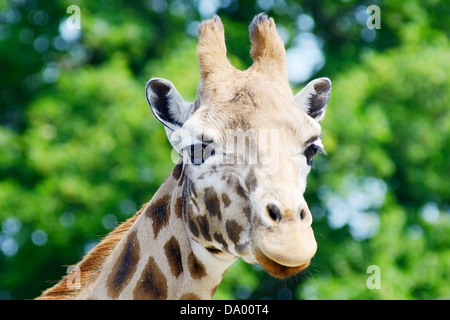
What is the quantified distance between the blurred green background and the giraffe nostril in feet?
33.2

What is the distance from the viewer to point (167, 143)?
15531mm

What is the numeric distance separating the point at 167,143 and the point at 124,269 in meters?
10.6

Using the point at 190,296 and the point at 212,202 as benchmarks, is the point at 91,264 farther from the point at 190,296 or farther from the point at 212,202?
the point at 212,202

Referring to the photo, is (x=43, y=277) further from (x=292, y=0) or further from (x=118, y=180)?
(x=292, y=0)

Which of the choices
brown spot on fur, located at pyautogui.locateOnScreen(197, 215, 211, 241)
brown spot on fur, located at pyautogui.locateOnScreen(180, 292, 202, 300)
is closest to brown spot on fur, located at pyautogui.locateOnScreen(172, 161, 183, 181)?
brown spot on fur, located at pyautogui.locateOnScreen(197, 215, 211, 241)

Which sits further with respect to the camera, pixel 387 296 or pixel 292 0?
pixel 292 0

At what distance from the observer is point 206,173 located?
4648 millimetres

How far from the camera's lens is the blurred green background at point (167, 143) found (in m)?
15.5

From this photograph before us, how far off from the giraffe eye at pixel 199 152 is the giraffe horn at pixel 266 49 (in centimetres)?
72

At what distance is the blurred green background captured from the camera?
1552 centimetres

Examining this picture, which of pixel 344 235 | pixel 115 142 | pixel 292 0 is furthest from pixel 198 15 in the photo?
pixel 344 235

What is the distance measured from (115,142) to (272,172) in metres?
11.4

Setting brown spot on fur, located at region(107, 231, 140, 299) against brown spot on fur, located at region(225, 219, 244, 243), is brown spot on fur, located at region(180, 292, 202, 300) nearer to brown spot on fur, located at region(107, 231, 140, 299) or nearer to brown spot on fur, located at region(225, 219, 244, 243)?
brown spot on fur, located at region(107, 231, 140, 299)

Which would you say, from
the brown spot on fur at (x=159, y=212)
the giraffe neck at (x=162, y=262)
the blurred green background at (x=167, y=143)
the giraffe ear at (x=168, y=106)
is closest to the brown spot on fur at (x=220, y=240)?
the giraffe neck at (x=162, y=262)
